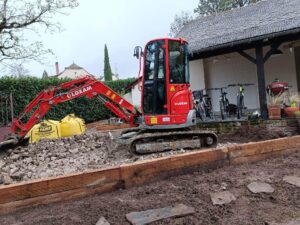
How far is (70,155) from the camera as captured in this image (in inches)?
289

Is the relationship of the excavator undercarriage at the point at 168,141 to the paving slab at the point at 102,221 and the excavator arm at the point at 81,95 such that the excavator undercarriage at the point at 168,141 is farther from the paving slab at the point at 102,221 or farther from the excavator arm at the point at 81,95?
the paving slab at the point at 102,221

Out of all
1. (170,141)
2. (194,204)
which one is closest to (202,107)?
(170,141)

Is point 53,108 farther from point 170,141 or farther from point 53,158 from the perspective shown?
point 170,141

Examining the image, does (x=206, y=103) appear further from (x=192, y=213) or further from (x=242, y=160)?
(x=192, y=213)

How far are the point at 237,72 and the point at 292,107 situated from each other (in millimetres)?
4420

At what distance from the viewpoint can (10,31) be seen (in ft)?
59.3

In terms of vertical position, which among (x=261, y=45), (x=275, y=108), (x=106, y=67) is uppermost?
(x=106, y=67)

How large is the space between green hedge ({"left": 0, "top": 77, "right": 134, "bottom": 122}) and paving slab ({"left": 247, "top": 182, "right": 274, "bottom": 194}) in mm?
12157

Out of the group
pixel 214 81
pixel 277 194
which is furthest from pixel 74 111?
pixel 277 194

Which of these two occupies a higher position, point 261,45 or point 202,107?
point 261,45

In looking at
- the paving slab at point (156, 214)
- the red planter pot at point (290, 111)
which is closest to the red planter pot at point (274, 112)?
the red planter pot at point (290, 111)

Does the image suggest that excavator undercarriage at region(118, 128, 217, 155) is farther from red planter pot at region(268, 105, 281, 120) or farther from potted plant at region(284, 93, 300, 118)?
potted plant at region(284, 93, 300, 118)

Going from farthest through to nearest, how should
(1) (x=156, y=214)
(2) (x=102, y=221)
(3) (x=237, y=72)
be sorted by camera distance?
(3) (x=237, y=72), (1) (x=156, y=214), (2) (x=102, y=221)

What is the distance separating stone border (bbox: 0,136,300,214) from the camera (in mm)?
3600
